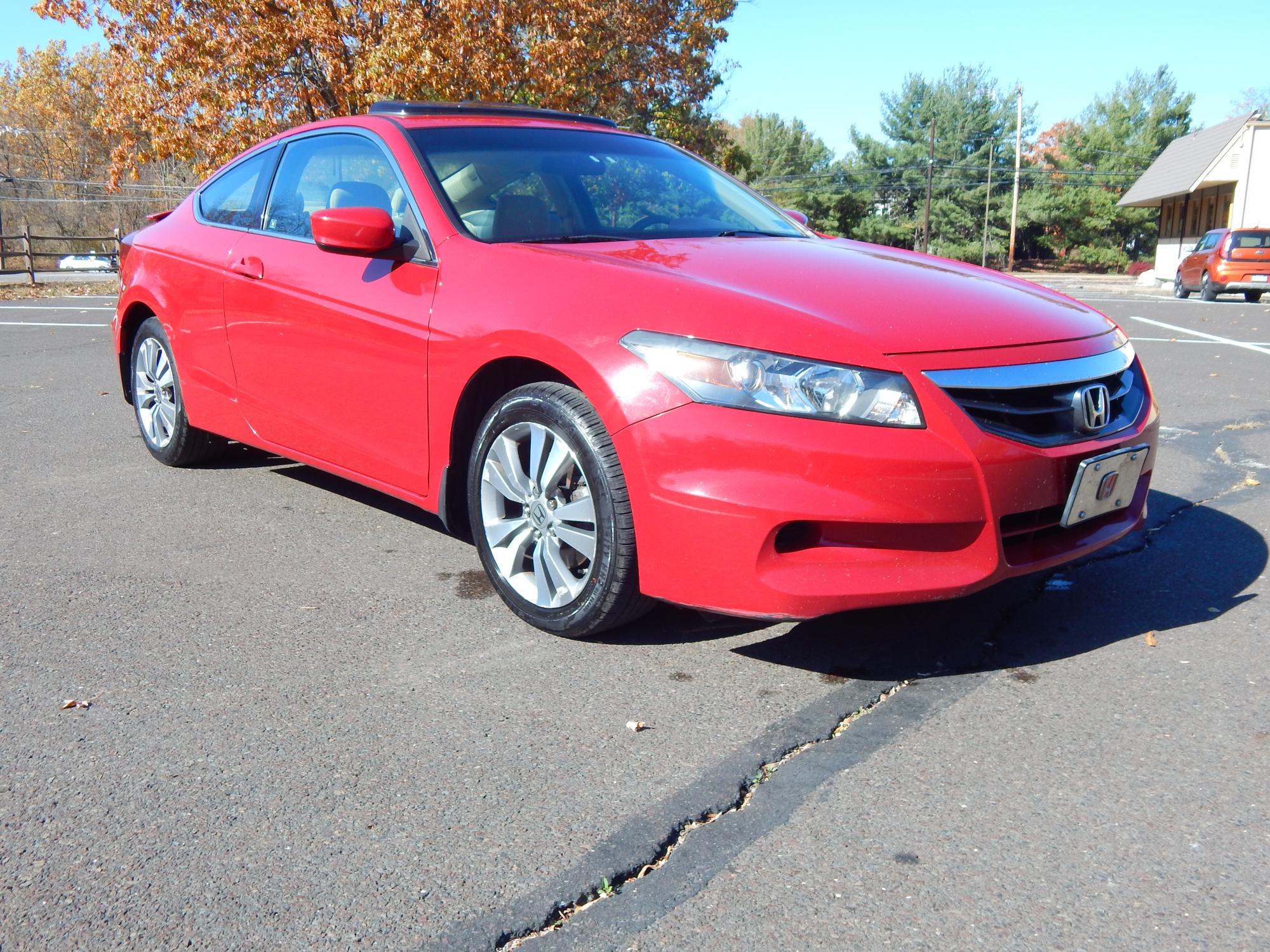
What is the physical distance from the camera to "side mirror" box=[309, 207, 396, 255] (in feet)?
11.9

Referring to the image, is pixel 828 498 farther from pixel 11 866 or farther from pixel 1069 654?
pixel 11 866

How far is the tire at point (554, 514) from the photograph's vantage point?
3084 millimetres

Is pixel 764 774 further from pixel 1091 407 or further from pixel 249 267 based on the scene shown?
pixel 249 267

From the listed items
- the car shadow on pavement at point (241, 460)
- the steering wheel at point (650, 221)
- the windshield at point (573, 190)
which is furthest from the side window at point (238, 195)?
the steering wheel at point (650, 221)

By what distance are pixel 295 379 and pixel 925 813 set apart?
2.80 meters

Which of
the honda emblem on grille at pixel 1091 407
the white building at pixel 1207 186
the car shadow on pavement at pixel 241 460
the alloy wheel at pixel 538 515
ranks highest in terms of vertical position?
the white building at pixel 1207 186

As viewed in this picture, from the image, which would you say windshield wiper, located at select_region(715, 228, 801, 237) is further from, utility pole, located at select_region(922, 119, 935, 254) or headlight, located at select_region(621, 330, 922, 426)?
utility pole, located at select_region(922, 119, 935, 254)

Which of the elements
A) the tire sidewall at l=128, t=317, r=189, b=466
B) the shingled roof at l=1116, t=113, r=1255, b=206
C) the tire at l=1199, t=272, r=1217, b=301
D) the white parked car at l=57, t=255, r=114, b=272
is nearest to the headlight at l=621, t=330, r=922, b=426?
the tire sidewall at l=128, t=317, r=189, b=466

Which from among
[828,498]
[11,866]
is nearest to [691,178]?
[828,498]

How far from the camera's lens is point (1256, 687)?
9.71 feet

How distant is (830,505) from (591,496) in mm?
687

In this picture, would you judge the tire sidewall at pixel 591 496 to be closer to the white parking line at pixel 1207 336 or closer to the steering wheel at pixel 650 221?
the steering wheel at pixel 650 221

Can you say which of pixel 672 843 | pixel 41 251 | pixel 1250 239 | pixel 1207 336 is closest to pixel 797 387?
pixel 672 843

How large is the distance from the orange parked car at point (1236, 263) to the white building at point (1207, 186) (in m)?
13.4
